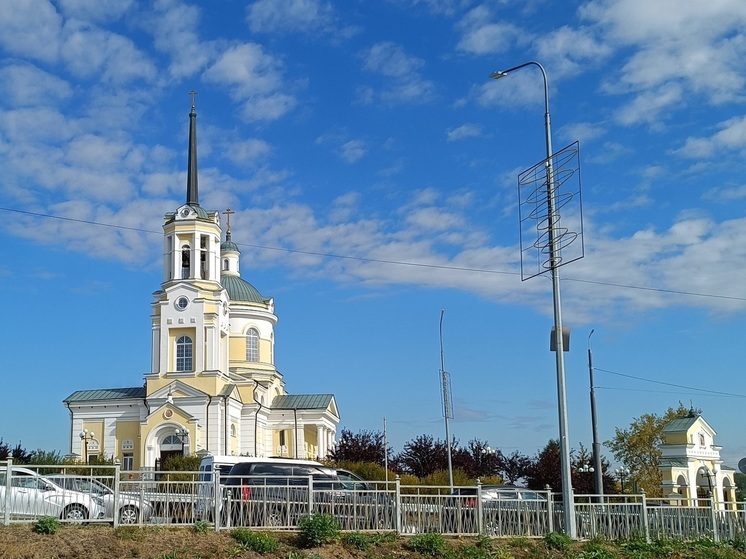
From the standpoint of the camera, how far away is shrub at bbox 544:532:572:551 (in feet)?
65.6

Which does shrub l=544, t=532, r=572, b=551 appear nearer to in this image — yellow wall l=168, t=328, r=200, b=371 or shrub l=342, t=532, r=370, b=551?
shrub l=342, t=532, r=370, b=551

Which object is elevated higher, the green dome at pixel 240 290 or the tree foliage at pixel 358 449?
the green dome at pixel 240 290

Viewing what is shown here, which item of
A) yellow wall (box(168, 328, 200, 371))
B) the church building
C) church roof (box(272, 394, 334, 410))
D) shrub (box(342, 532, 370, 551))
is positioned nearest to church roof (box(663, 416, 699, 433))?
shrub (box(342, 532, 370, 551))

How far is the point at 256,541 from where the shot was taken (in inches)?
717

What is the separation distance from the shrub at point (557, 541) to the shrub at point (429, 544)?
2.50m

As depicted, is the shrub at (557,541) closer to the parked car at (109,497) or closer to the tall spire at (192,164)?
the parked car at (109,497)

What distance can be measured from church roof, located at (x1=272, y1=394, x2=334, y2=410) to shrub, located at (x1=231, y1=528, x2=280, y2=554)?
47.3m

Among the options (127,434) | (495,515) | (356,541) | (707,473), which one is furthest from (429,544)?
(127,434)

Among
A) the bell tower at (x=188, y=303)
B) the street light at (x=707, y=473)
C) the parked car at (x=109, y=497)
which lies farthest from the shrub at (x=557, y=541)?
the bell tower at (x=188, y=303)

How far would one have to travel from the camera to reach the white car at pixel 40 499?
18766mm

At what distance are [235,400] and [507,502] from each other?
39.1m

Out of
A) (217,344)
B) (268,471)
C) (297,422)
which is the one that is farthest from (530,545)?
(297,422)

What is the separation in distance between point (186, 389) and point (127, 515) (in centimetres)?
3638

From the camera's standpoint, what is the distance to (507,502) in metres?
20.9
